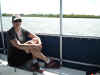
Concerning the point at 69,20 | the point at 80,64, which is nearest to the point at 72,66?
the point at 80,64

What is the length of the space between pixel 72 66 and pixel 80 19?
2.65 ft

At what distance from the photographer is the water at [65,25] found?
8.07ft

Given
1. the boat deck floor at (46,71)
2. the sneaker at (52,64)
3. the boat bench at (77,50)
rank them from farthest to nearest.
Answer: the sneaker at (52,64) < the boat bench at (77,50) < the boat deck floor at (46,71)

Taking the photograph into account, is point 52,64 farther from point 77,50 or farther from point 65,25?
point 65,25

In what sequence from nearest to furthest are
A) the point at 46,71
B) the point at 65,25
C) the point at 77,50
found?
the point at 46,71 < the point at 77,50 < the point at 65,25

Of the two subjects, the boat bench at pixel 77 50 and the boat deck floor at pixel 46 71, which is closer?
the boat deck floor at pixel 46 71

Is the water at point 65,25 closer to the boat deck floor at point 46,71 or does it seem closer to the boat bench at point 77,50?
the boat bench at point 77,50

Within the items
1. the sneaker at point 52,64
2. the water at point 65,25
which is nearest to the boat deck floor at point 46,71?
the sneaker at point 52,64

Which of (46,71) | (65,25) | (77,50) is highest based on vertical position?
(65,25)

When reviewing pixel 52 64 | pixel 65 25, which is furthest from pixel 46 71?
pixel 65 25

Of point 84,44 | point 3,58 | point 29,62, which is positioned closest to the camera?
Answer: point 29,62

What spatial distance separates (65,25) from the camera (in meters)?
2.67
